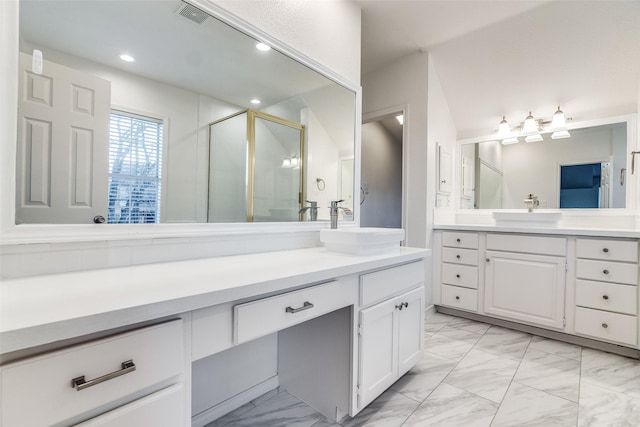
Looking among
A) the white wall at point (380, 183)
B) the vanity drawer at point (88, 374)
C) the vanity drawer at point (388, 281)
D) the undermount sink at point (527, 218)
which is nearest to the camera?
the vanity drawer at point (88, 374)

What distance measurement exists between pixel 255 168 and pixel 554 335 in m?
2.60

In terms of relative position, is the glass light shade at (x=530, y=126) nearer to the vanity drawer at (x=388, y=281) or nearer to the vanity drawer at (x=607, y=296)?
the vanity drawer at (x=607, y=296)

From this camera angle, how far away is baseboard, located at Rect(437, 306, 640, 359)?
1971mm

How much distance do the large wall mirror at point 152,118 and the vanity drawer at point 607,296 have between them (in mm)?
2124

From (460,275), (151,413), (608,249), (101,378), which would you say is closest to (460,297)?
(460,275)

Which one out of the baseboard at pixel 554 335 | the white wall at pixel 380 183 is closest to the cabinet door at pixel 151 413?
the baseboard at pixel 554 335

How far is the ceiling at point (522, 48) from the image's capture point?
211 centimetres

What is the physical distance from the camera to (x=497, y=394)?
1.55 m

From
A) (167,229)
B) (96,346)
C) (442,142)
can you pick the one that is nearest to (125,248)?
(167,229)

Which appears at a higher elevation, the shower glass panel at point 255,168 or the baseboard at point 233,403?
the shower glass panel at point 255,168

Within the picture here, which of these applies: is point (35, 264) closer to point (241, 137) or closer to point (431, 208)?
point (241, 137)

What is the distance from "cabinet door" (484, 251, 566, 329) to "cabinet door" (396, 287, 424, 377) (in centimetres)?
120

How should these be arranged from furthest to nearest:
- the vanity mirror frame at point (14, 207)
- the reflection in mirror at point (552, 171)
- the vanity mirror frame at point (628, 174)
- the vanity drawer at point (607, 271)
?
1. the reflection in mirror at point (552, 171)
2. the vanity mirror frame at point (628, 174)
3. the vanity drawer at point (607, 271)
4. the vanity mirror frame at point (14, 207)

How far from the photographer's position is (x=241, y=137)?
1405 mm
